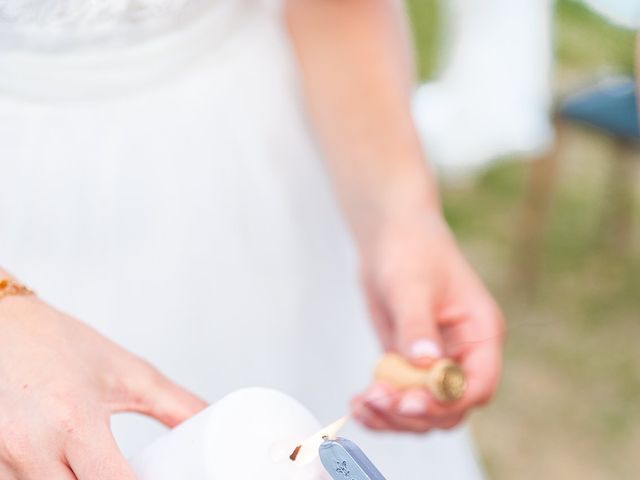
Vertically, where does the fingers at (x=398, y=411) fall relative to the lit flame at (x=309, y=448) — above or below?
below

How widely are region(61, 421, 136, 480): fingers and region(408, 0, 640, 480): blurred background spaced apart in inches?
60.9

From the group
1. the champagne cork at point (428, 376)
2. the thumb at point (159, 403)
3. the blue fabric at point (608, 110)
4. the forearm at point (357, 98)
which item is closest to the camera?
the thumb at point (159, 403)

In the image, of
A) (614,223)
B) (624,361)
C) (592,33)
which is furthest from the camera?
(592,33)

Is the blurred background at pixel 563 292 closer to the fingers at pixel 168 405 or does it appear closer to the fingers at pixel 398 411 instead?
the fingers at pixel 398 411

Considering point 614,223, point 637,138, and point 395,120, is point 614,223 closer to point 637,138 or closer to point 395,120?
point 637,138

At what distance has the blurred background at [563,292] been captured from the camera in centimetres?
244

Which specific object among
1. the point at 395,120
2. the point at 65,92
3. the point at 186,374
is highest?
the point at 65,92

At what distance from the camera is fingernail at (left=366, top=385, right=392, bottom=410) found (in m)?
0.87

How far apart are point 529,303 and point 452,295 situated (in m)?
2.03

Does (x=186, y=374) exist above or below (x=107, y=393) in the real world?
below

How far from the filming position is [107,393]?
2.20ft

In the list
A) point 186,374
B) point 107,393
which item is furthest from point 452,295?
point 107,393

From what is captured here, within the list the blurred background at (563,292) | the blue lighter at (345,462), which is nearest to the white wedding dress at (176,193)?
the blue lighter at (345,462)

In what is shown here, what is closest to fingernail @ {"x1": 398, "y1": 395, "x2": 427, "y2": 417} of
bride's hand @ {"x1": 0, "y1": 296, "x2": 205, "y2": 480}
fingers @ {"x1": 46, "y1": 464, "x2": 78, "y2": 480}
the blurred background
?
bride's hand @ {"x1": 0, "y1": 296, "x2": 205, "y2": 480}
